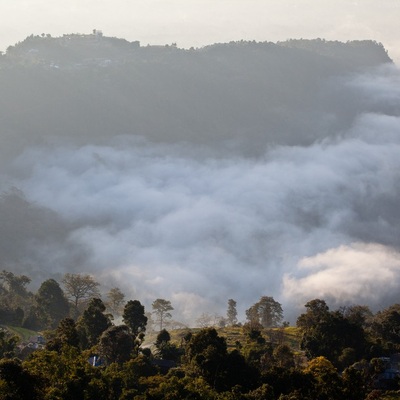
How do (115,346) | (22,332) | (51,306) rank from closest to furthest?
(115,346) < (22,332) < (51,306)

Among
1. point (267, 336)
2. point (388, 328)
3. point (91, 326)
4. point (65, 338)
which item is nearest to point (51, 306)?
point (91, 326)

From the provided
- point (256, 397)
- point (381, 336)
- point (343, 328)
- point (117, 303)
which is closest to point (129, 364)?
point (256, 397)

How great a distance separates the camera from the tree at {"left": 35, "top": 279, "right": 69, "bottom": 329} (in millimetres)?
153125

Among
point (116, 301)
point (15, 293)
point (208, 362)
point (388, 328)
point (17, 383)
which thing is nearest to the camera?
point (17, 383)

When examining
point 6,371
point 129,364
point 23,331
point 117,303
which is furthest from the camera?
point 117,303

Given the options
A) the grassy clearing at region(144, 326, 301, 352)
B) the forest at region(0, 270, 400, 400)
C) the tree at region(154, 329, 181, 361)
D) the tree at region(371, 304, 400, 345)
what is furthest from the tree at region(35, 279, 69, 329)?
the tree at region(371, 304, 400, 345)

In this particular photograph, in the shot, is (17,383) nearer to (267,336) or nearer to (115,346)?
(115,346)

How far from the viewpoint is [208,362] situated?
88125 millimetres

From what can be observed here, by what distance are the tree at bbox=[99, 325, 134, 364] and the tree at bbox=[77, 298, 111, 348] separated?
902cm

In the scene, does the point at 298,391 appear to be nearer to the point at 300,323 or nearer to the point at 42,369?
the point at 42,369

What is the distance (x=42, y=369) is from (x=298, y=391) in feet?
87.2

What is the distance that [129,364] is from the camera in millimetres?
89875

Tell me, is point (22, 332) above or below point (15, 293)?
below

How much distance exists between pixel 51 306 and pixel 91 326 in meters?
46.2
